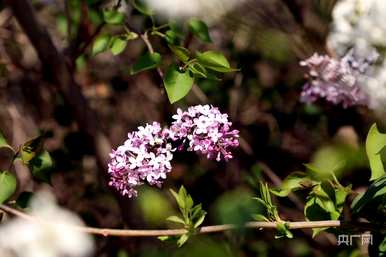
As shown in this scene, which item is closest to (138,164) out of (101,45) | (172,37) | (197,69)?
(197,69)

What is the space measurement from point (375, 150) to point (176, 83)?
0.29 m

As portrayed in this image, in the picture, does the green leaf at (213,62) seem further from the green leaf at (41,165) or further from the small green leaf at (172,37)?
the green leaf at (41,165)

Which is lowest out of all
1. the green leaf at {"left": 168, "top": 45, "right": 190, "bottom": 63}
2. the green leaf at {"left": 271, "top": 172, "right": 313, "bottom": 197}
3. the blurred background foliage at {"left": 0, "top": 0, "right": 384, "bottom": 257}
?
the blurred background foliage at {"left": 0, "top": 0, "right": 384, "bottom": 257}

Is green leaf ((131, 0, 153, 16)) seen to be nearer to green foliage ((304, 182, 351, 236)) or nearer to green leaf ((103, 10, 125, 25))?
green leaf ((103, 10, 125, 25))

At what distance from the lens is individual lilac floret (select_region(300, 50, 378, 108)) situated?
123 centimetres

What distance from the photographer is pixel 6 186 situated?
1.00 m

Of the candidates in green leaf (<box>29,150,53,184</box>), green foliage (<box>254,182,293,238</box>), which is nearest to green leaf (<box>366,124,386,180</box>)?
green foliage (<box>254,182,293,238</box>)

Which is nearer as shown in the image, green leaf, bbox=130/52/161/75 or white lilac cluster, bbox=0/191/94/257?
green leaf, bbox=130/52/161/75

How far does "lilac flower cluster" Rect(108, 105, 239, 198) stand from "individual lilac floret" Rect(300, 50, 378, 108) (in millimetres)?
371

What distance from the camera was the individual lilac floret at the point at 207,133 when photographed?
936 mm

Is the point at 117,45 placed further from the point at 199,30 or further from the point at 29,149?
the point at 29,149

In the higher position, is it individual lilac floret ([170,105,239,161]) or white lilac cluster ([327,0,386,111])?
individual lilac floret ([170,105,239,161])

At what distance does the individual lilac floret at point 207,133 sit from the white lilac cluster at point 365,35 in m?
0.35

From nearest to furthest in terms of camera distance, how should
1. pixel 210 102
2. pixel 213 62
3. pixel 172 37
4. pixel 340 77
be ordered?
pixel 213 62 < pixel 172 37 < pixel 340 77 < pixel 210 102
